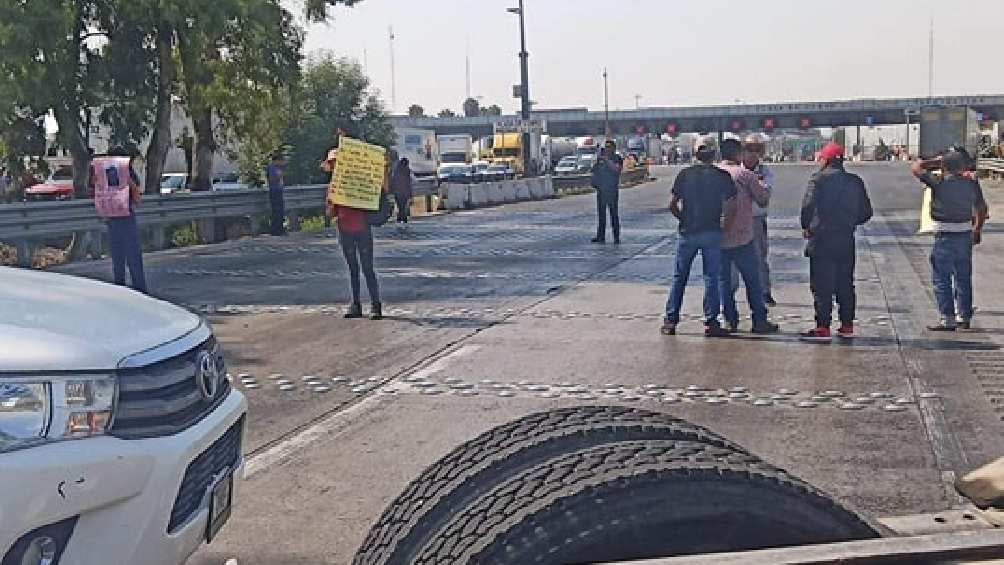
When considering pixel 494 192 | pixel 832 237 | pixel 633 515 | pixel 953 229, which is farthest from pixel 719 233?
pixel 494 192

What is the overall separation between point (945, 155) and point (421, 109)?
14407cm

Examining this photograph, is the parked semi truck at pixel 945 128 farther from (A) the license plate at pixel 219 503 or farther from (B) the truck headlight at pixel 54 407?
(B) the truck headlight at pixel 54 407

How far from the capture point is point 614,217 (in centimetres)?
2188

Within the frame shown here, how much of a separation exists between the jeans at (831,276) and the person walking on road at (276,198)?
16.7m

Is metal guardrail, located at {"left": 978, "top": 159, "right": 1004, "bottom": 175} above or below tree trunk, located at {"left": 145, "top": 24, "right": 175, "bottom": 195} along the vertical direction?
below

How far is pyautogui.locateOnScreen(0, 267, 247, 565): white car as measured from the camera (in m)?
3.15

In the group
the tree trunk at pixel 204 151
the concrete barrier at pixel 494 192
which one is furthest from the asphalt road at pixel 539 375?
the concrete barrier at pixel 494 192

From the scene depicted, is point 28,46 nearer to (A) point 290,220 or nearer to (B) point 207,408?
(A) point 290,220

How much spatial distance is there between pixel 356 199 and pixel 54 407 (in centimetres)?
914

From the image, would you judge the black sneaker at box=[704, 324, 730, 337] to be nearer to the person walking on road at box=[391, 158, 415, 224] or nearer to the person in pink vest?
the person in pink vest

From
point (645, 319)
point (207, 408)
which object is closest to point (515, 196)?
point (645, 319)

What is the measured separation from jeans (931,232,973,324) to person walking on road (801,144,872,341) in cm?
89

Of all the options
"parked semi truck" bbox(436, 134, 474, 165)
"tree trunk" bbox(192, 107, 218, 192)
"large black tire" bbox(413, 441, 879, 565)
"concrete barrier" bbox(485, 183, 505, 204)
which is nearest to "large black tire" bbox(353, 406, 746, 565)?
"large black tire" bbox(413, 441, 879, 565)

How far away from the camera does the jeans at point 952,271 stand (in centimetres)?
1121
